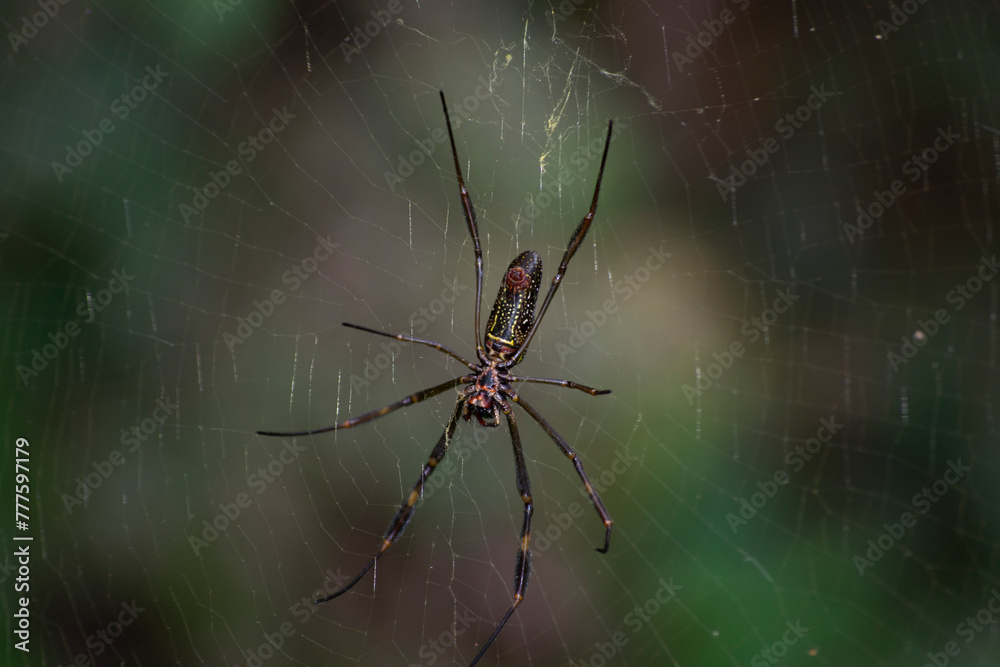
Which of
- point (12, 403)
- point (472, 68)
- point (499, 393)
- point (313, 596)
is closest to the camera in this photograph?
point (12, 403)

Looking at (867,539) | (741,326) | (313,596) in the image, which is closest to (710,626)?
(867,539)

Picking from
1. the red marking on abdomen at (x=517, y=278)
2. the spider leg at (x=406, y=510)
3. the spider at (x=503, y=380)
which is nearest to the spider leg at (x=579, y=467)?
the spider at (x=503, y=380)

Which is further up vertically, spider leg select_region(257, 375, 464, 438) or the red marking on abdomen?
the red marking on abdomen

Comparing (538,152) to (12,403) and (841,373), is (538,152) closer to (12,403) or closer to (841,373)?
(841,373)

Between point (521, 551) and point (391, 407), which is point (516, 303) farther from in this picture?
point (521, 551)

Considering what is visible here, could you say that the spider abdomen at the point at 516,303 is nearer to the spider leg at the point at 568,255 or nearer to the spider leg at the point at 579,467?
the spider leg at the point at 568,255

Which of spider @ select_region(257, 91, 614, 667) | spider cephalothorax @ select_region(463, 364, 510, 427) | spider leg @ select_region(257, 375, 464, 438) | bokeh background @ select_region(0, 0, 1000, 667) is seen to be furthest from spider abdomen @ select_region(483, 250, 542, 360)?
bokeh background @ select_region(0, 0, 1000, 667)

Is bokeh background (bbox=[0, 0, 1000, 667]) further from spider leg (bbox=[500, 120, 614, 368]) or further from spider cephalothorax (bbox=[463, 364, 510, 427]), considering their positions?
spider leg (bbox=[500, 120, 614, 368])
